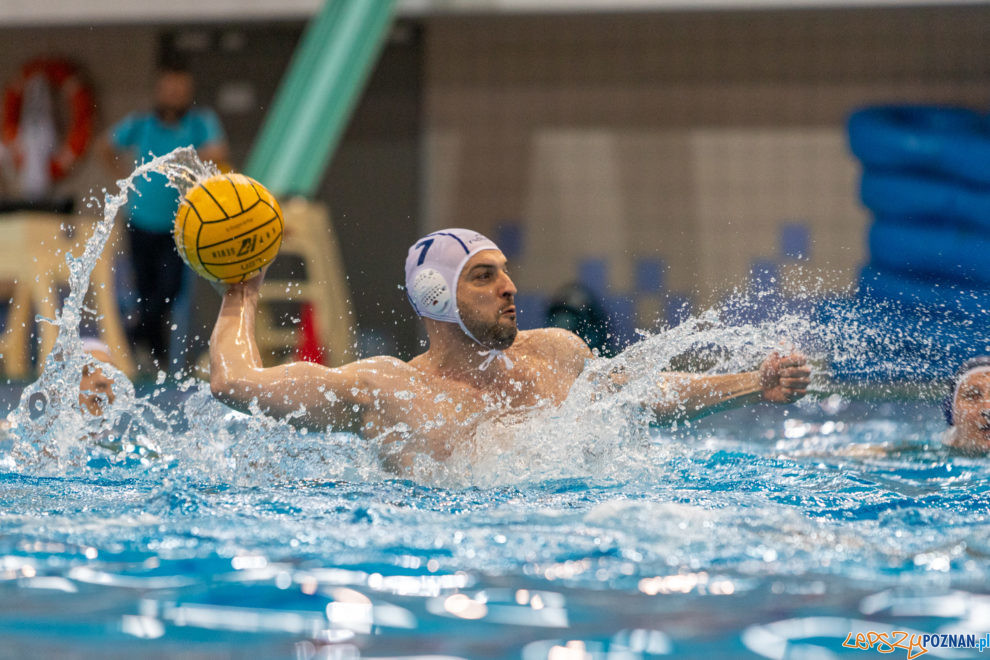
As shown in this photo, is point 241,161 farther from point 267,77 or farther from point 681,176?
point 681,176

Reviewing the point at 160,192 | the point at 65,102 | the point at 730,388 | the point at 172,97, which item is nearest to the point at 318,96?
the point at 172,97

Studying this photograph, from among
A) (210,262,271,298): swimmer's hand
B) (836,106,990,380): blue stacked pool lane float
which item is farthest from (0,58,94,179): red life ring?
(210,262,271,298): swimmer's hand

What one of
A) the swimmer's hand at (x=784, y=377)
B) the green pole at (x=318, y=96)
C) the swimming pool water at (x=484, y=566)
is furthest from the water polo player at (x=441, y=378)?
the green pole at (x=318, y=96)

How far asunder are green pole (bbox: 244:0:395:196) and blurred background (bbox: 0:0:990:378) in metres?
1.48

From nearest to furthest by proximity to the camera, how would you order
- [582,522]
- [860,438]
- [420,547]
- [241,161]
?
[420,547]
[582,522]
[860,438]
[241,161]

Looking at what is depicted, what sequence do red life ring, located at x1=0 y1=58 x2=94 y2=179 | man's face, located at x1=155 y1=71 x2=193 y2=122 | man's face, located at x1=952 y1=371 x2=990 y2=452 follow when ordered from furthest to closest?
red life ring, located at x1=0 y1=58 x2=94 y2=179 < man's face, located at x1=155 y1=71 x2=193 y2=122 < man's face, located at x1=952 y1=371 x2=990 y2=452

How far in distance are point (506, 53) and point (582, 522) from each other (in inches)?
306

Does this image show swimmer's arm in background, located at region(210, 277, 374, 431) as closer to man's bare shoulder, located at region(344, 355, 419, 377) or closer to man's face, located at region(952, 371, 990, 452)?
man's bare shoulder, located at region(344, 355, 419, 377)

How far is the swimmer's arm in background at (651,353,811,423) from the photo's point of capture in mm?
3252

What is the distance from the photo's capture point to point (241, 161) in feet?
33.6

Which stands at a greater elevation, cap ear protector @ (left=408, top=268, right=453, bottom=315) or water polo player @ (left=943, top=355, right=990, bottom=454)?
cap ear protector @ (left=408, top=268, right=453, bottom=315)

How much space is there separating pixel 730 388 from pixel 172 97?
497cm

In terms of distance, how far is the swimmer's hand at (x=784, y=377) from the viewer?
3234 mm

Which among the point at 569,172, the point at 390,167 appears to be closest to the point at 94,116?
the point at 390,167
